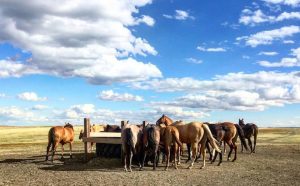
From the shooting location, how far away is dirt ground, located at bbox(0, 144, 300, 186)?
14883mm

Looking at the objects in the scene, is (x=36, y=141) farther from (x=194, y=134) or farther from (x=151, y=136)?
(x=194, y=134)

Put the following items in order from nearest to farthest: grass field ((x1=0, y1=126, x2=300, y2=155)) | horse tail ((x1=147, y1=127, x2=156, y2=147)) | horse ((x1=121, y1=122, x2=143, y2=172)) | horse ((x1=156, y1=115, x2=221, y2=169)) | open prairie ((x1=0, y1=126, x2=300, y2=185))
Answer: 1. open prairie ((x1=0, y1=126, x2=300, y2=185))
2. horse ((x1=121, y1=122, x2=143, y2=172))
3. horse tail ((x1=147, y1=127, x2=156, y2=147))
4. horse ((x1=156, y1=115, x2=221, y2=169))
5. grass field ((x1=0, y1=126, x2=300, y2=155))

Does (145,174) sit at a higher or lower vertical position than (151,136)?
lower

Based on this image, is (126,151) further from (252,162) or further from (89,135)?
(252,162)

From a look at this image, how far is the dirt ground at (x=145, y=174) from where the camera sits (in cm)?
1488

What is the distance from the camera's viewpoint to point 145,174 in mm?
16734

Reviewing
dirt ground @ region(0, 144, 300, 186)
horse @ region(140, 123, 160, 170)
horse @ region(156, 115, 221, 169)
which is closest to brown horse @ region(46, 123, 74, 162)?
dirt ground @ region(0, 144, 300, 186)

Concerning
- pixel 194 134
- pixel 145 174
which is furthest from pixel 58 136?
pixel 194 134

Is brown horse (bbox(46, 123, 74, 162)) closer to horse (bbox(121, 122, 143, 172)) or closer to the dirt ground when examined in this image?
the dirt ground

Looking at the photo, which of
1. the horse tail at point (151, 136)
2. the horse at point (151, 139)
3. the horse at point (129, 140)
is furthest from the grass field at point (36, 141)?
the horse tail at point (151, 136)

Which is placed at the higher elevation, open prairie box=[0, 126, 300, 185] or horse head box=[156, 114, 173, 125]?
horse head box=[156, 114, 173, 125]

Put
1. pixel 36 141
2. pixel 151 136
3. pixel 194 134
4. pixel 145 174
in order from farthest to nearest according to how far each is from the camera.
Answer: pixel 36 141 < pixel 194 134 < pixel 151 136 < pixel 145 174

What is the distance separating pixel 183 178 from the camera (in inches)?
616

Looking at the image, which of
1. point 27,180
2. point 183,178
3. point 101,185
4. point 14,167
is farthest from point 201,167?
point 14,167
